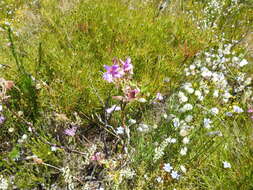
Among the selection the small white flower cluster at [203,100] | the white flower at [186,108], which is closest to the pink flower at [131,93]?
the small white flower cluster at [203,100]

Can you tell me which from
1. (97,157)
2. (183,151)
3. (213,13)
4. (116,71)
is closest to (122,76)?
(116,71)

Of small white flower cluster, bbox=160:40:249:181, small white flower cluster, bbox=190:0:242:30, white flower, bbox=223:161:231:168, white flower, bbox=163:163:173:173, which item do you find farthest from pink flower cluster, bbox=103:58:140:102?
small white flower cluster, bbox=190:0:242:30

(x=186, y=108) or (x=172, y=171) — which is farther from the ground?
(x=186, y=108)

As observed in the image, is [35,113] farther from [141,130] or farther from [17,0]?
[17,0]

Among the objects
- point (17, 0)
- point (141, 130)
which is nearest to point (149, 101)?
point (141, 130)

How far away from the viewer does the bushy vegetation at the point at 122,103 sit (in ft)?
5.07

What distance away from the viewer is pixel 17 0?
12.8 feet

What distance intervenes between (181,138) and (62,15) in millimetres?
2152

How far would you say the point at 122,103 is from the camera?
1301 millimetres

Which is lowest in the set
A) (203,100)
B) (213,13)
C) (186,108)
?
(186,108)

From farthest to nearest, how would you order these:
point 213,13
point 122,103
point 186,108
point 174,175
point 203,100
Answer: point 213,13 → point 203,100 → point 186,108 → point 174,175 → point 122,103

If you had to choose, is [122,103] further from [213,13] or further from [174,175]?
[213,13]

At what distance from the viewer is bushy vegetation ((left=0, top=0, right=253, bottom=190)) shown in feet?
5.07

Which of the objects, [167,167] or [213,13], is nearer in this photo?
[167,167]
